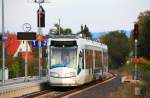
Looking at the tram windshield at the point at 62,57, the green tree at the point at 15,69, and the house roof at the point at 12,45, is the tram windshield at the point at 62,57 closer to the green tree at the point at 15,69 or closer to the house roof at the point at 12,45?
the green tree at the point at 15,69

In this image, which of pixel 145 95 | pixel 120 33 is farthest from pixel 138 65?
pixel 120 33

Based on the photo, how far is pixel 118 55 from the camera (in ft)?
479

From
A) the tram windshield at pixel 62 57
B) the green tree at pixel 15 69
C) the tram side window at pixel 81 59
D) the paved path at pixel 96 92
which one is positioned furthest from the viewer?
the green tree at pixel 15 69

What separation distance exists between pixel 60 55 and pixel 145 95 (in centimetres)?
1440

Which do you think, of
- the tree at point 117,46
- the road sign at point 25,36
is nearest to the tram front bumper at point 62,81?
the road sign at point 25,36

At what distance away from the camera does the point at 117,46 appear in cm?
15225

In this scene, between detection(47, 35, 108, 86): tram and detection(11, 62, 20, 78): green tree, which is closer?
detection(47, 35, 108, 86): tram

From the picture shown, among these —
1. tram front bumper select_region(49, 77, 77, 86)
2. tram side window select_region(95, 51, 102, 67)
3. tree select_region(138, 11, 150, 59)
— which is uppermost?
tree select_region(138, 11, 150, 59)

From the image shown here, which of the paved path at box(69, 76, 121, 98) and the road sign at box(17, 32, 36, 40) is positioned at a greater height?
the road sign at box(17, 32, 36, 40)

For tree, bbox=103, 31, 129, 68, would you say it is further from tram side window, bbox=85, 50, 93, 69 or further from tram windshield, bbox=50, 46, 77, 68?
tram windshield, bbox=50, 46, 77, 68

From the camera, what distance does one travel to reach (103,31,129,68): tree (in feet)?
472

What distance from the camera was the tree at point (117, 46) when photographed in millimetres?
143762

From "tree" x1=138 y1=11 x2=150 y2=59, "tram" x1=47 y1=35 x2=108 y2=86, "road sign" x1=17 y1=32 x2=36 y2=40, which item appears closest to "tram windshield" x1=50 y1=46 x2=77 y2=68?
"tram" x1=47 y1=35 x2=108 y2=86

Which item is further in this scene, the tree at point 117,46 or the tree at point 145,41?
the tree at point 117,46
